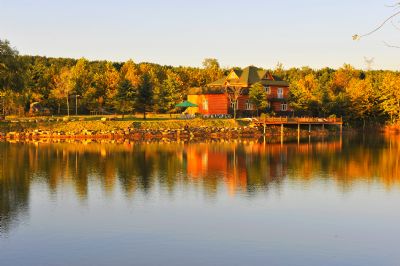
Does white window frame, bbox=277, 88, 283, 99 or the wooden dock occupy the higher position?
white window frame, bbox=277, 88, 283, 99

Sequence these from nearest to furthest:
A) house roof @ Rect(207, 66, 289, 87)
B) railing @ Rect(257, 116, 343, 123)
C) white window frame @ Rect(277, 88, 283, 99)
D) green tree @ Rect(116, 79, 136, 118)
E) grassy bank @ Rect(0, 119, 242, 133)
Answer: grassy bank @ Rect(0, 119, 242, 133) < railing @ Rect(257, 116, 343, 123) < green tree @ Rect(116, 79, 136, 118) < house roof @ Rect(207, 66, 289, 87) < white window frame @ Rect(277, 88, 283, 99)

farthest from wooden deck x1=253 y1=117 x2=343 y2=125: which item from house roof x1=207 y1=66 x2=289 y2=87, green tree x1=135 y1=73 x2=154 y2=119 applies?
green tree x1=135 y1=73 x2=154 y2=119

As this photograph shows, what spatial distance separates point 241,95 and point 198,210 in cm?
5658

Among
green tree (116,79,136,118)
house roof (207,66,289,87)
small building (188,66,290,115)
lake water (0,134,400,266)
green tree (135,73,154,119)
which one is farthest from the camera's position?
house roof (207,66,289,87)

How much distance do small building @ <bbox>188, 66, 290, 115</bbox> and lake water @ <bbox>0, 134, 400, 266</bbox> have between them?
112ft

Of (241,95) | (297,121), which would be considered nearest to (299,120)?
(297,121)

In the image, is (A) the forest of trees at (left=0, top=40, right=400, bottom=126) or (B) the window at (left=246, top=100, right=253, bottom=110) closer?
(A) the forest of trees at (left=0, top=40, right=400, bottom=126)

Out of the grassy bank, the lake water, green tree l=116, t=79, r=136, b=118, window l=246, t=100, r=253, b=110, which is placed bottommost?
the lake water

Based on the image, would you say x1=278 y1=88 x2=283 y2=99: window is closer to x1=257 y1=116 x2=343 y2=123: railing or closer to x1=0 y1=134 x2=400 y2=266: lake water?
x1=257 y1=116 x2=343 y2=123: railing

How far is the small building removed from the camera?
265 ft

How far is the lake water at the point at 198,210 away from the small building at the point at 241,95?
3409 centimetres

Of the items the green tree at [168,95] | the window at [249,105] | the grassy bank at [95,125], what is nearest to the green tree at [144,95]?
the green tree at [168,95]

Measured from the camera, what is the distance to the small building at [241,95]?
3177 inches

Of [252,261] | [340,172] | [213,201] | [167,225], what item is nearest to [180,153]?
[340,172]
